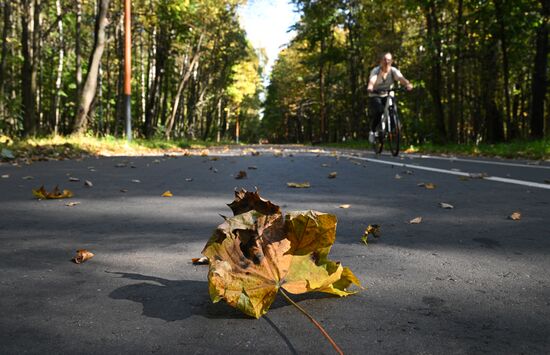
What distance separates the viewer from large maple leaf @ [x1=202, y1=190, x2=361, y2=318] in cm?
144

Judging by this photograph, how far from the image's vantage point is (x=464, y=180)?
571cm

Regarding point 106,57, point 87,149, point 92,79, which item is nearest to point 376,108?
point 87,149

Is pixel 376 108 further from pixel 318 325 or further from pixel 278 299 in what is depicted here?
pixel 318 325

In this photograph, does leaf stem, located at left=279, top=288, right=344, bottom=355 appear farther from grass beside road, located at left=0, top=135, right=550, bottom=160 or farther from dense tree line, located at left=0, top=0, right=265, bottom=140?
dense tree line, located at left=0, top=0, right=265, bottom=140

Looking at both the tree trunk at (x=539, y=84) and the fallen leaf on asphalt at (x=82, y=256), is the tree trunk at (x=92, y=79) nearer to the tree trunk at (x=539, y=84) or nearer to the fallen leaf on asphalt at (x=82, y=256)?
the tree trunk at (x=539, y=84)

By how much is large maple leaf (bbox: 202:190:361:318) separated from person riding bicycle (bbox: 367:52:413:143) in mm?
9553

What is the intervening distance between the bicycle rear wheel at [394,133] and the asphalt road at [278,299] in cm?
740

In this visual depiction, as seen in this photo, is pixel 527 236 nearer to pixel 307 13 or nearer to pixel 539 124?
pixel 539 124

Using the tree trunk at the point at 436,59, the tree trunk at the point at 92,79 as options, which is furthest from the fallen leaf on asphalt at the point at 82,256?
the tree trunk at the point at 436,59

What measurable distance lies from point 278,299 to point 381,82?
10.0 m

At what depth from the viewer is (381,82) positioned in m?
11.0

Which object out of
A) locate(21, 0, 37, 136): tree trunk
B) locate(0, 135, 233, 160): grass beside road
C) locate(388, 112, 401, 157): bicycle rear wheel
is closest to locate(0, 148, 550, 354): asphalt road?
locate(0, 135, 233, 160): grass beside road

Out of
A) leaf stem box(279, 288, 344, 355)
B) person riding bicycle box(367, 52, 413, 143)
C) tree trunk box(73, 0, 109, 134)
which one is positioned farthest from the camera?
tree trunk box(73, 0, 109, 134)

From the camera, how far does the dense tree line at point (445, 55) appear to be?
1650 centimetres
